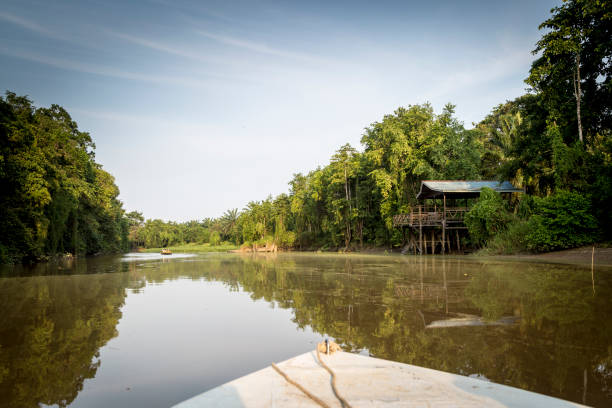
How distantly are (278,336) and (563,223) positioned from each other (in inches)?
630

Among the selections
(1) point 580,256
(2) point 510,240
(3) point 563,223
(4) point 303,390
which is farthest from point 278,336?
(2) point 510,240

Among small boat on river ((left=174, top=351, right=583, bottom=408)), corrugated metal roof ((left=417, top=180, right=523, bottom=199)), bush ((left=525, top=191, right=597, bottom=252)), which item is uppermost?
corrugated metal roof ((left=417, top=180, right=523, bottom=199))

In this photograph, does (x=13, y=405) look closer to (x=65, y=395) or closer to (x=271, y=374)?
(x=65, y=395)

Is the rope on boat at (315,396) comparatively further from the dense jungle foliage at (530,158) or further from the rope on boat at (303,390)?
the dense jungle foliage at (530,158)

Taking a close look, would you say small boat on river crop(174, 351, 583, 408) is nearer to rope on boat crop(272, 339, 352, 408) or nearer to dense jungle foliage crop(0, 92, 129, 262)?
rope on boat crop(272, 339, 352, 408)

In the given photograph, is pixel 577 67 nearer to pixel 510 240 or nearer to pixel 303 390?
pixel 510 240

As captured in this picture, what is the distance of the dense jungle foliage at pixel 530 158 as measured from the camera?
51.5 ft

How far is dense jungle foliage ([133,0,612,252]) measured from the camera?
15.7 meters

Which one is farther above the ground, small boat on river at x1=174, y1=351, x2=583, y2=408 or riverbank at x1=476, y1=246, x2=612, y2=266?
small boat on river at x1=174, y1=351, x2=583, y2=408

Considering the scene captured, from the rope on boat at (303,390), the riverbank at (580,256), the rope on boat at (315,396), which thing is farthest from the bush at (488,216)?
the rope on boat at (303,390)

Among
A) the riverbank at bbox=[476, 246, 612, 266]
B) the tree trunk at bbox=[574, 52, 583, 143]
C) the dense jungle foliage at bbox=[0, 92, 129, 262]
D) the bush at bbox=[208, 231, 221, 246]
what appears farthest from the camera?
the bush at bbox=[208, 231, 221, 246]

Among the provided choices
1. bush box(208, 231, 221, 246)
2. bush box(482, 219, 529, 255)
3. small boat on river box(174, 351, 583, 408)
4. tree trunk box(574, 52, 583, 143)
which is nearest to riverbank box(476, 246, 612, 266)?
bush box(482, 219, 529, 255)

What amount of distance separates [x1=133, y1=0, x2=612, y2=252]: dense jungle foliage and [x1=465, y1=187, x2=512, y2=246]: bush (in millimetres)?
63

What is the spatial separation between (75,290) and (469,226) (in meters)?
21.1
